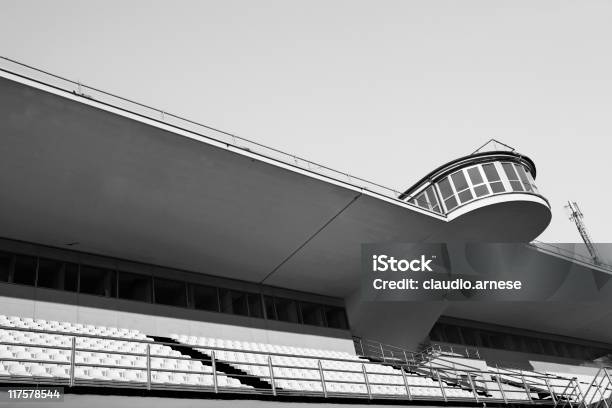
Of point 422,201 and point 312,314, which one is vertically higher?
point 422,201

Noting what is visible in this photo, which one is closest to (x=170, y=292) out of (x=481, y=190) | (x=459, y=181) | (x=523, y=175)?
(x=459, y=181)

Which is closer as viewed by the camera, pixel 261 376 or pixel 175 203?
pixel 261 376

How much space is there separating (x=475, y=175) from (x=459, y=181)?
0.59m

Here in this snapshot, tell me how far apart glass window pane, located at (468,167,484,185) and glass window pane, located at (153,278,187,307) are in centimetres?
1048

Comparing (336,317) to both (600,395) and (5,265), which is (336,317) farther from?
(5,265)

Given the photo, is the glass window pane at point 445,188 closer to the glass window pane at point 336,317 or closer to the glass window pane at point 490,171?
the glass window pane at point 490,171

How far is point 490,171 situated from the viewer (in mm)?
20328

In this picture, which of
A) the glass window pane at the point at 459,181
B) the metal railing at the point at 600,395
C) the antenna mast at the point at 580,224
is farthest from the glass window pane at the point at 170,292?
the antenna mast at the point at 580,224

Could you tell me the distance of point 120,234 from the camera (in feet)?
52.6

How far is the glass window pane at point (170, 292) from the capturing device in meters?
17.6

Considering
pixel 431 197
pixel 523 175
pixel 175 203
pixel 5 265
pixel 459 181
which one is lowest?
pixel 5 265

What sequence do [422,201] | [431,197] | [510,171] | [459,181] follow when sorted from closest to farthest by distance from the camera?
[510,171] → [459,181] → [431,197] → [422,201]

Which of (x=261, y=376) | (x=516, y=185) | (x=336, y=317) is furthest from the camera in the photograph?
(x=336, y=317)

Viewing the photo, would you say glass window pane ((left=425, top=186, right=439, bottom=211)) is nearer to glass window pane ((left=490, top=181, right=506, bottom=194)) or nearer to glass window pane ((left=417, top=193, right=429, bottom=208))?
Answer: glass window pane ((left=417, top=193, right=429, bottom=208))
